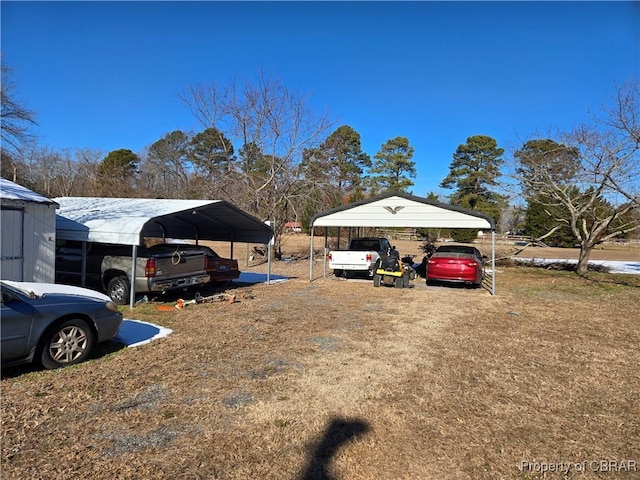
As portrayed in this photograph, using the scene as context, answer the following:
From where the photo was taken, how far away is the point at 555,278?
Result: 53.8ft

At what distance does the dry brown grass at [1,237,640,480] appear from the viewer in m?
3.22

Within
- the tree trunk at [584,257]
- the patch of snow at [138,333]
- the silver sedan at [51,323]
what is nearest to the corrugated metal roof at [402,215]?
the tree trunk at [584,257]

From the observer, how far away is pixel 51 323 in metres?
4.88

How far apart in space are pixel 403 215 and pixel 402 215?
0.03 meters

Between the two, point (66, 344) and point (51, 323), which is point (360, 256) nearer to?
point (66, 344)

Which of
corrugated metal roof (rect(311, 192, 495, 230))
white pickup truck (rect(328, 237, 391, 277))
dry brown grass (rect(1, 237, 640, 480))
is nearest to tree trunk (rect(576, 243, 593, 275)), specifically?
corrugated metal roof (rect(311, 192, 495, 230))

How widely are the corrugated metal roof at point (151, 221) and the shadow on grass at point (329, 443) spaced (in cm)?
627

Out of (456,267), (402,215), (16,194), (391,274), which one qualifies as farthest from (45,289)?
(456,267)

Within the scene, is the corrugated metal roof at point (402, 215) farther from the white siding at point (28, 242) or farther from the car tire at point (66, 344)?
the car tire at point (66, 344)

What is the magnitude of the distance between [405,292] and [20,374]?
973 centimetres

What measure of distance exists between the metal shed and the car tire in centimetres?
371

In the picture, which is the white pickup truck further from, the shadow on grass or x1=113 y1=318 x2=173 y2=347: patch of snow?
the shadow on grass

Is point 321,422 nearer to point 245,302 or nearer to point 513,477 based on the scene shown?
point 513,477

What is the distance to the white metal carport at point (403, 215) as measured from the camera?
12648 millimetres
